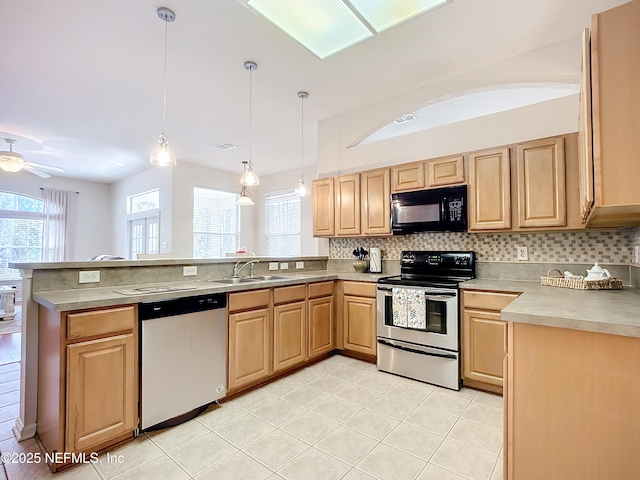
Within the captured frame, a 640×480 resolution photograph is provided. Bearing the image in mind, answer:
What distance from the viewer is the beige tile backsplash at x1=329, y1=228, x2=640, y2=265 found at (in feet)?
8.38

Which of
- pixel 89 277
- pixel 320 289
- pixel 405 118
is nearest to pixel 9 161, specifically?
pixel 89 277

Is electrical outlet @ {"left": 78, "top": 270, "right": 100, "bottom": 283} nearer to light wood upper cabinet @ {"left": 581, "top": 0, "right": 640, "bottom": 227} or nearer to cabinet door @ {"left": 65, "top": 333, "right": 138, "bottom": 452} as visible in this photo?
cabinet door @ {"left": 65, "top": 333, "right": 138, "bottom": 452}

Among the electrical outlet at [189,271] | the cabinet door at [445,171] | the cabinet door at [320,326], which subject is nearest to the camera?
the electrical outlet at [189,271]

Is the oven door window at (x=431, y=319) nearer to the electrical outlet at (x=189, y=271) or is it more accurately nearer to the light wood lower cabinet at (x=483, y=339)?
the light wood lower cabinet at (x=483, y=339)

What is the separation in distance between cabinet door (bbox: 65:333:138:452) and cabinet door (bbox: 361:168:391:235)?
2.56 meters

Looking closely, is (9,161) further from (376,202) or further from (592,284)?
(592,284)

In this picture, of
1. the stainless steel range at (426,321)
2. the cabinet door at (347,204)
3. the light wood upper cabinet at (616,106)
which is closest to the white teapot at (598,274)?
the stainless steel range at (426,321)

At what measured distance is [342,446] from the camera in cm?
194

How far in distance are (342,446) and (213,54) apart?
3.28 metres

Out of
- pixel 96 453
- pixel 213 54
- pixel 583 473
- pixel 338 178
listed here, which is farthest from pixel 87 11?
pixel 583 473

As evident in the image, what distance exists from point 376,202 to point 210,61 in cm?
219

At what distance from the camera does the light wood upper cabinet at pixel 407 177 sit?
3.31 meters

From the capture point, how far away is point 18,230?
6.71 meters

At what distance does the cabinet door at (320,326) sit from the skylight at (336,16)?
7.88ft
